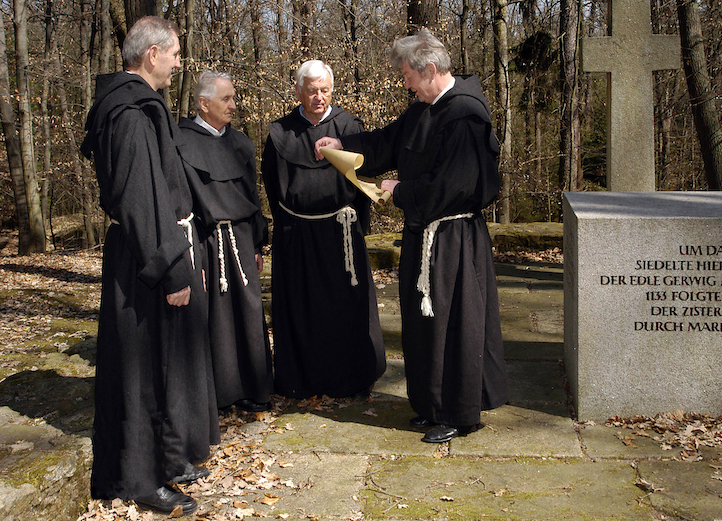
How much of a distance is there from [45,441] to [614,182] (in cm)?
458

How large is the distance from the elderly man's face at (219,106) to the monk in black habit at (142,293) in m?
0.87

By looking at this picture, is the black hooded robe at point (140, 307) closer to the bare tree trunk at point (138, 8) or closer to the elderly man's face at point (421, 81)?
the elderly man's face at point (421, 81)

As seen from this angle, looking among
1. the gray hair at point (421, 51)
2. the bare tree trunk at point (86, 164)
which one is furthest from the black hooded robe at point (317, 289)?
the bare tree trunk at point (86, 164)

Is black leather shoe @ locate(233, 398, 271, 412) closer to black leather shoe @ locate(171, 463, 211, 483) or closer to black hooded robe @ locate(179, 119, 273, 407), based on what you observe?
black hooded robe @ locate(179, 119, 273, 407)

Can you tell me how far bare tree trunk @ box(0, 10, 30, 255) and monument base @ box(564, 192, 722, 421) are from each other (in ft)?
43.7

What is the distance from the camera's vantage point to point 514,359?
5453 mm

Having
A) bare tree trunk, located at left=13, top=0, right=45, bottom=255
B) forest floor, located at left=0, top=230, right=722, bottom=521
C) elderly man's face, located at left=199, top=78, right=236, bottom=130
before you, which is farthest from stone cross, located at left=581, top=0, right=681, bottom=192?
bare tree trunk, located at left=13, top=0, right=45, bottom=255

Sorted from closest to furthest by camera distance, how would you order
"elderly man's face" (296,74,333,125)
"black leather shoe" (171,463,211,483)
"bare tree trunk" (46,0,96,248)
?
1. "black leather shoe" (171,463,211,483)
2. "elderly man's face" (296,74,333,125)
3. "bare tree trunk" (46,0,96,248)

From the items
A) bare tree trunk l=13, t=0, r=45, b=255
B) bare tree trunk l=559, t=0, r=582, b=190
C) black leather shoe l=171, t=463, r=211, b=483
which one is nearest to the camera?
black leather shoe l=171, t=463, r=211, b=483

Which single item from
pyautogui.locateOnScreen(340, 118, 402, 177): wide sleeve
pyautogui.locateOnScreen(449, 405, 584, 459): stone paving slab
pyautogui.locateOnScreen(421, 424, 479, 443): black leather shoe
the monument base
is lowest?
pyautogui.locateOnScreen(449, 405, 584, 459): stone paving slab

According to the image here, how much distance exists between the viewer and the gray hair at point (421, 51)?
12.8ft

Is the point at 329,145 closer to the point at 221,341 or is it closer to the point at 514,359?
the point at 221,341

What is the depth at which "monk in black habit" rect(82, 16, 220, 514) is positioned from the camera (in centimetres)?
315

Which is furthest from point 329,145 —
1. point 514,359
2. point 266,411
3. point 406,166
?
point 514,359
